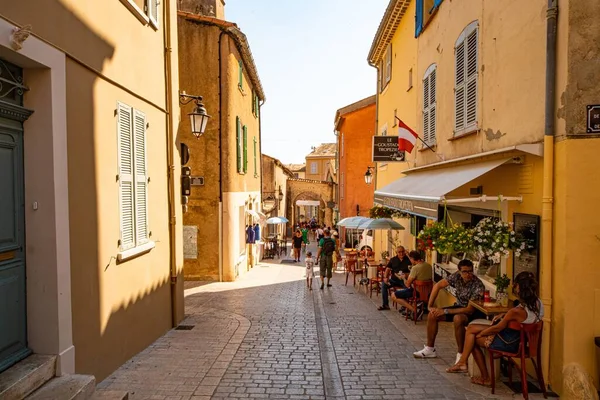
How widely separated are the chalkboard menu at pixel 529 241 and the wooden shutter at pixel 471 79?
7.50ft

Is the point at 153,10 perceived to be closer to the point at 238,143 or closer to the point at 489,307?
the point at 489,307

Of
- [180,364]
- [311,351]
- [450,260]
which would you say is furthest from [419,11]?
[180,364]

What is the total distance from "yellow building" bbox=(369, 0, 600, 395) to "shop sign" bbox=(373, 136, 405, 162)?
9.62 ft

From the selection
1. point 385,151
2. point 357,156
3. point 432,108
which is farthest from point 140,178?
point 357,156

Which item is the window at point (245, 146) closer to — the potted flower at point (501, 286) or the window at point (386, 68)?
the window at point (386, 68)

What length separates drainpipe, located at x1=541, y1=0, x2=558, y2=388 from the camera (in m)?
5.22

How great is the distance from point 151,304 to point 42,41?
14.4 ft

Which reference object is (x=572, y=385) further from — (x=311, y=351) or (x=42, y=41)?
(x=42, y=41)

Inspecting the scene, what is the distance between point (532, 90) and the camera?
5719 mm

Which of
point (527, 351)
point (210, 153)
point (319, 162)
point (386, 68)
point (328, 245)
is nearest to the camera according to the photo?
point (527, 351)

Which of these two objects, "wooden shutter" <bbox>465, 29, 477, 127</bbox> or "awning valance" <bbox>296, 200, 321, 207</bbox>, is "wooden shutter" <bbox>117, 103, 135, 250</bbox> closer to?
"wooden shutter" <bbox>465, 29, 477, 127</bbox>

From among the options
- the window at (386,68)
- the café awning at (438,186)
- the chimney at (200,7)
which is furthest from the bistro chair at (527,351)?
the chimney at (200,7)

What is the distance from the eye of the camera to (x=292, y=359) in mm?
6602

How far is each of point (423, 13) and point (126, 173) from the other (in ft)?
27.6
